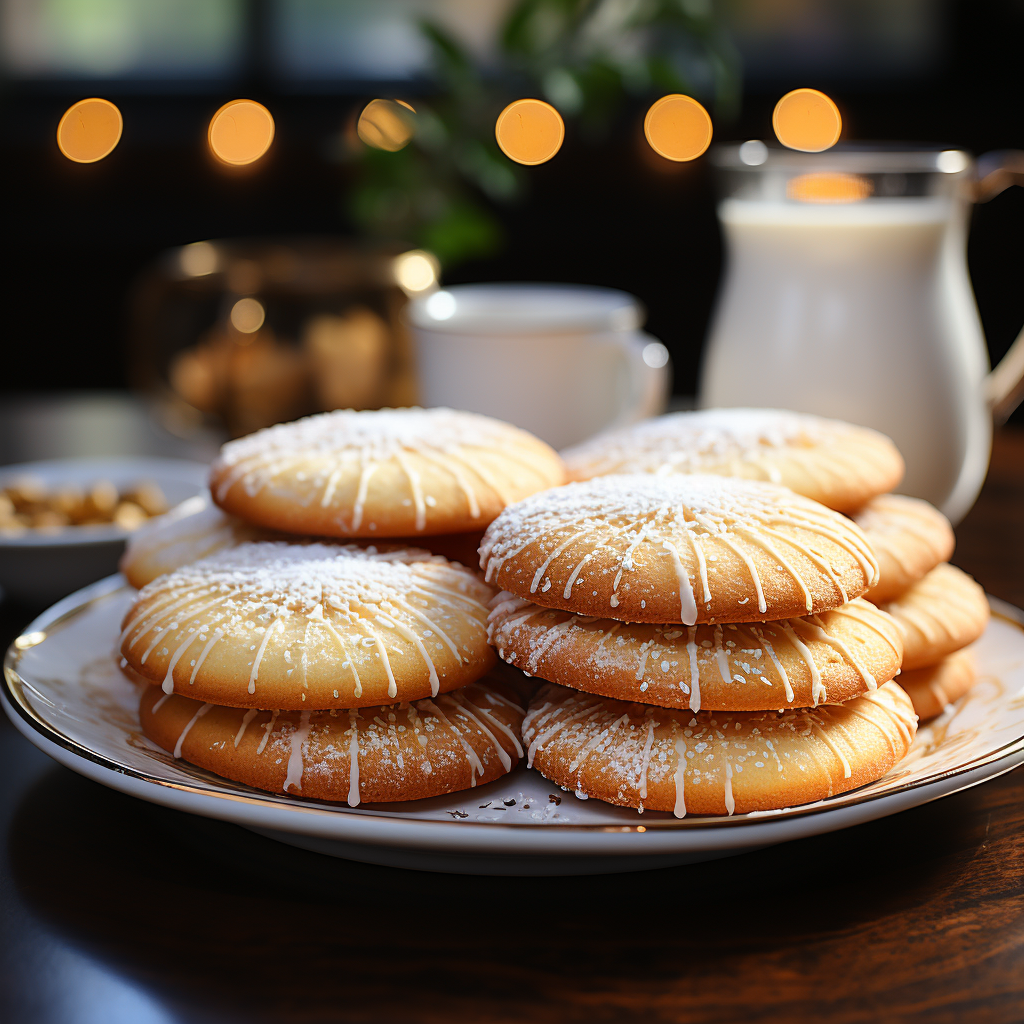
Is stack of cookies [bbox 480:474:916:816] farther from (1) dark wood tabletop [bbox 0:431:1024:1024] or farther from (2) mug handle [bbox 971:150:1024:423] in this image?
(2) mug handle [bbox 971:150:1024:423]

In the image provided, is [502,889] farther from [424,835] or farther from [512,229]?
[512,229]

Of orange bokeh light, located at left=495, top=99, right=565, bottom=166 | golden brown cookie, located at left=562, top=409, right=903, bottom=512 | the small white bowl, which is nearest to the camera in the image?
golden brown cookie, located at left=562, top=409, right=903, bottom=512

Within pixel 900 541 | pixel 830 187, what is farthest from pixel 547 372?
pixel 900 541

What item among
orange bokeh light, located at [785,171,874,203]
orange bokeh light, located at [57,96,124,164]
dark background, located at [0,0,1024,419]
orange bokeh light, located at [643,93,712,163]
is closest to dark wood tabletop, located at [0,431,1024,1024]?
orange bokeh light, located at [785,171,874,203]

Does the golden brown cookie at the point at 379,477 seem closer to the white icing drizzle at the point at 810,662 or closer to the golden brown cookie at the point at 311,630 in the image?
the golden brown cookie at the point at 311,630

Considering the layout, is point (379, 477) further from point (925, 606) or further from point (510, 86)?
point (510, 86)

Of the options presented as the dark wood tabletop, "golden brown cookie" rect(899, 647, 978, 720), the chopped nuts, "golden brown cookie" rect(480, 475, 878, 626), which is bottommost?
the dark wood tabletop

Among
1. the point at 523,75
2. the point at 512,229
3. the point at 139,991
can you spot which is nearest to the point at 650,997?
the point at 139,991
